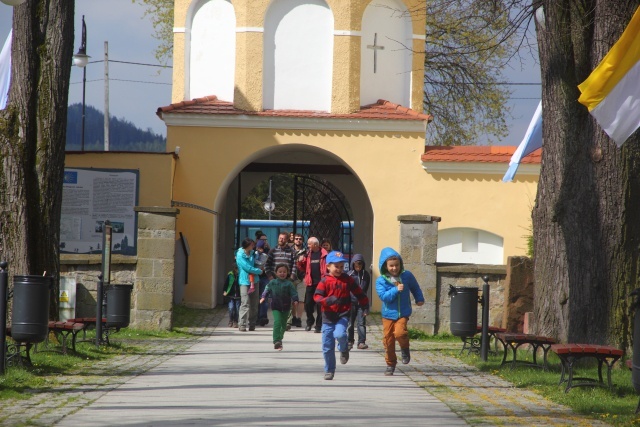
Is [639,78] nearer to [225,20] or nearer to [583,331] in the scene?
[583,331]

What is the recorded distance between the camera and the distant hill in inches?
1208

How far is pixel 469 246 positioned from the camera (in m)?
24.0

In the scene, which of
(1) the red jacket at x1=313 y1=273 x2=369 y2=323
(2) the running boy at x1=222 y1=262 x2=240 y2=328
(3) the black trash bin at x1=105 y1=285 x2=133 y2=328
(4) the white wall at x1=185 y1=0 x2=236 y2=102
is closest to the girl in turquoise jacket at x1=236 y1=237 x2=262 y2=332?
(2) the running boy at x1=222 y1=262 x2=240 y2=328

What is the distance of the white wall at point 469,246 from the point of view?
23.8 m

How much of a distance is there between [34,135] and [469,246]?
1241 centimetres

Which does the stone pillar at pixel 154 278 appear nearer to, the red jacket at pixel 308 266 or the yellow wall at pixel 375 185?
the red jacket at pixel 308 266

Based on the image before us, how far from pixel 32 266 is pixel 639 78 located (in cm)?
734

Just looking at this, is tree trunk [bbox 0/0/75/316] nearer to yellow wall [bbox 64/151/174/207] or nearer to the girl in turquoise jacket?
the girl in turquoise jacket

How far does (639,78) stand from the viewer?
11.2 meters

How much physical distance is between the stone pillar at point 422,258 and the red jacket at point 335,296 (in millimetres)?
6022

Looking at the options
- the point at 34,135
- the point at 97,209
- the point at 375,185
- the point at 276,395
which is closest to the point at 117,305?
the point at 34,135

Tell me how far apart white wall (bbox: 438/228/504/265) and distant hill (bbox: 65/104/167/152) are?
6.43 meters

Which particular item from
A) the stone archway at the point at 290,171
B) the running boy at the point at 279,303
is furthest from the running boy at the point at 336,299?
the stone archway at the point at 290,171

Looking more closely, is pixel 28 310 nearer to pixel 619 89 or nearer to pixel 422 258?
pixel 619 89
